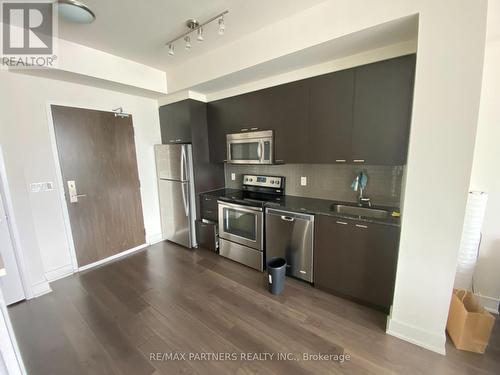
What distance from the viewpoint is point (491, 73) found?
1791 millimetres

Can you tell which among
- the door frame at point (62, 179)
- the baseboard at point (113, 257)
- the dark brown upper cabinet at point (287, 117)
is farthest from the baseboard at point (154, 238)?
the dark brown upper cabinet at point (287, 117)

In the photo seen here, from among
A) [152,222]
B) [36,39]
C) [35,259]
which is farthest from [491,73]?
[35,259]

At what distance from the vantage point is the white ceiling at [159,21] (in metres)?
1.73

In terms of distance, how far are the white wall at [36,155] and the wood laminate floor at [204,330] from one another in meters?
0.44

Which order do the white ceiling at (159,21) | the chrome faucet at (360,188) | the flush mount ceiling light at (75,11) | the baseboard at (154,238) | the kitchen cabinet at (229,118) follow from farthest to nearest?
the baseboard at (154,238), the kitchen cabinet at (229,118), the chrome faucet at (360,188), the white ceiling at (159,21), the flush mount ceiling light at (75,11)

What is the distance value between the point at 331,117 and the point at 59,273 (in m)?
3.70

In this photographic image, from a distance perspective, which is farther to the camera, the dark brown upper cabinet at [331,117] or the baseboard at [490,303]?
the dark brown upper cabinet at [331,117]

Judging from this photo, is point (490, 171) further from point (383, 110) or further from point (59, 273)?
point (59, 273)

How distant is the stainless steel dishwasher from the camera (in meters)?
2.26

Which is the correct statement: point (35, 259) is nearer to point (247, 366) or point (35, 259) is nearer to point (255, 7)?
point (247, 366)

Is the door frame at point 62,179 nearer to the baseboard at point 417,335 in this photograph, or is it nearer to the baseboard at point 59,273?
the baseboard at point 59,273

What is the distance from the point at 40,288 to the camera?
7.66 ft

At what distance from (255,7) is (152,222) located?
324cm

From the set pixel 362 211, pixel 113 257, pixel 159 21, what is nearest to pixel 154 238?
pixel 113 257
